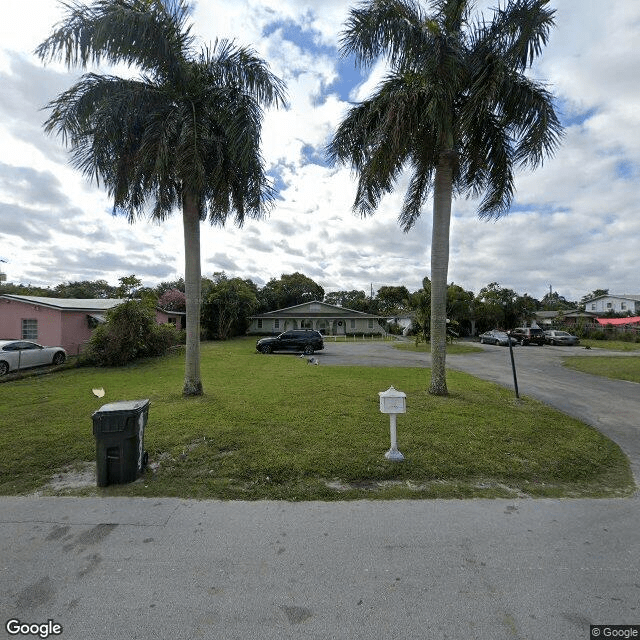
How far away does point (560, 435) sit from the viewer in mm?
5688

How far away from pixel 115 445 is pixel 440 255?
7462 millimetres

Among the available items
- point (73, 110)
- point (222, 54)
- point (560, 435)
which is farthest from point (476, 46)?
point (73, 110)

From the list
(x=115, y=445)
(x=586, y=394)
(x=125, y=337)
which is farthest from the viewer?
(x=125, y=337)

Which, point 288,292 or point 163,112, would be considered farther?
point 288,292

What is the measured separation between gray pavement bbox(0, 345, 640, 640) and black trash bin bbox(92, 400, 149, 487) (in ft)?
1.21

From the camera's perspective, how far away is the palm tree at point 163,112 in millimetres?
7035

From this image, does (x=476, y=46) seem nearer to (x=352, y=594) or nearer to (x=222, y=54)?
(x=222, y=54)

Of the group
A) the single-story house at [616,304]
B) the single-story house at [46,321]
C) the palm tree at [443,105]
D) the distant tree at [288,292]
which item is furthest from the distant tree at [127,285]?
the single-story house at [616,304]

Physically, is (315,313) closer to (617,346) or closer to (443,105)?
(617,346)

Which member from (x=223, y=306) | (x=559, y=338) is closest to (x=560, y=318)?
(x=559, y=338)

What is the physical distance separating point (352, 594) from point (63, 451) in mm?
4723

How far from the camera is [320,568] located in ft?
8.41

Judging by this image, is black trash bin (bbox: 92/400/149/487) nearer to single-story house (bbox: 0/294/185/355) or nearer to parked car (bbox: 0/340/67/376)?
parked car (bbox: 0/340/67/376)

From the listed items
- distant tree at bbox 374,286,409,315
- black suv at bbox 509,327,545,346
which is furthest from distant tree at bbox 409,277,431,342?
distant tree at bbox 374,286,409,315
